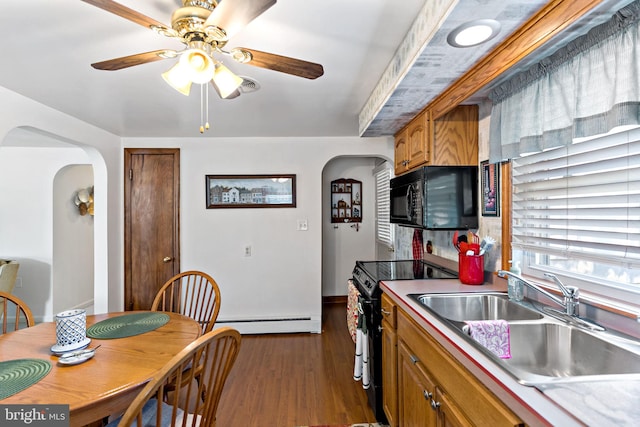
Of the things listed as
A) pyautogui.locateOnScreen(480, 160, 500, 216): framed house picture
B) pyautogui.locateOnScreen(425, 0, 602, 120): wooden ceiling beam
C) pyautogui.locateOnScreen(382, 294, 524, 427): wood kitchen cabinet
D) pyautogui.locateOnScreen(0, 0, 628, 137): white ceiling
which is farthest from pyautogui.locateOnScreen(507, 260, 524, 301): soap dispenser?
pyautogui.locateOnScreen(0, 0, 628, 137): white ceiling

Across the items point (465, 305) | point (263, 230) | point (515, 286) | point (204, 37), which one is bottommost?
point (465, 305)

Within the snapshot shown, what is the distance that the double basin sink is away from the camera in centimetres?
95

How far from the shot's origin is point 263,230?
3.54 metres

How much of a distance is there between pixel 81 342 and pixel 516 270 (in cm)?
208

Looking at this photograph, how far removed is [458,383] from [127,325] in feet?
5.41

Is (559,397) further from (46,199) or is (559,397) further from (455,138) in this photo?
(46,199)

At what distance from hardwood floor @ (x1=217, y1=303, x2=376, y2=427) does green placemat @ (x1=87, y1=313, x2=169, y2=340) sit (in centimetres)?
82

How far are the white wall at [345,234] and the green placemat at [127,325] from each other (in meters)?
2.90

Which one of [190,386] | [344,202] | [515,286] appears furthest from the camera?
[344,202]

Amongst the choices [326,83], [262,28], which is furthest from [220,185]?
[262,28]

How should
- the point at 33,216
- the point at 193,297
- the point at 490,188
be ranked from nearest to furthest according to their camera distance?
1. the point at 490,188
2. the point at 193,297
3. the point at 33,216

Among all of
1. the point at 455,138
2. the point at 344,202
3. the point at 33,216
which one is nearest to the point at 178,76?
the point at 455,138

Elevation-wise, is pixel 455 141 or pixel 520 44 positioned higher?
pixel 520 44

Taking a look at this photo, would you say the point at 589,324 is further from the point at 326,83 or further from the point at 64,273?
the point at 64,273
